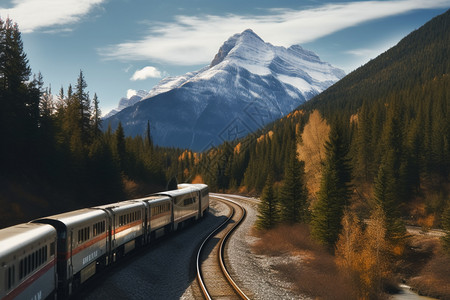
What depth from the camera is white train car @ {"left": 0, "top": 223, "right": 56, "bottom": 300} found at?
10645 millimetres

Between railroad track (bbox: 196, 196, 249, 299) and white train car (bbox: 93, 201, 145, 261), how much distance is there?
4.44 metres

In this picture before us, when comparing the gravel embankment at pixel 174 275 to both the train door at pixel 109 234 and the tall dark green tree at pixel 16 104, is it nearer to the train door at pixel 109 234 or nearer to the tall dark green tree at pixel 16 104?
the train door at pixel 109 234

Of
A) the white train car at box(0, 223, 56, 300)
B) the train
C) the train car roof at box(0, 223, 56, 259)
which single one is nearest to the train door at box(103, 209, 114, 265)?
the train

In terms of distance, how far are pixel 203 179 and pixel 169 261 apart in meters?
97.8

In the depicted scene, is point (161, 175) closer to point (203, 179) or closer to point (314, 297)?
point (203, 179)

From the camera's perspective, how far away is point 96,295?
1678cm

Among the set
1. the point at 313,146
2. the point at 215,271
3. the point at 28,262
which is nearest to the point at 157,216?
the point at 215,271

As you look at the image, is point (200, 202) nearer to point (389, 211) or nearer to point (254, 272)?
point (389, 211)

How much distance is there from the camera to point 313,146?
51219mm

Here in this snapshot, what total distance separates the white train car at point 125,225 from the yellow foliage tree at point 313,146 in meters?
26.7

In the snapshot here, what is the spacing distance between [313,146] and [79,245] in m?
39.1

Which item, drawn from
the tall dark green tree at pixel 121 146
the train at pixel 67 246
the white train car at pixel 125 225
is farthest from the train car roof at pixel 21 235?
the tall dark green tree at pixel 121 146

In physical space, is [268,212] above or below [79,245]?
below

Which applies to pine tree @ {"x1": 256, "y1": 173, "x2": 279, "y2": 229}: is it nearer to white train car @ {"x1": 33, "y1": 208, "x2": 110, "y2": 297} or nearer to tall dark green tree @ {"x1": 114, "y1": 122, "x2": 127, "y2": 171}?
white train car @ {"x1": 33, "y1": 208, "x2": 110, "y2": 297}
